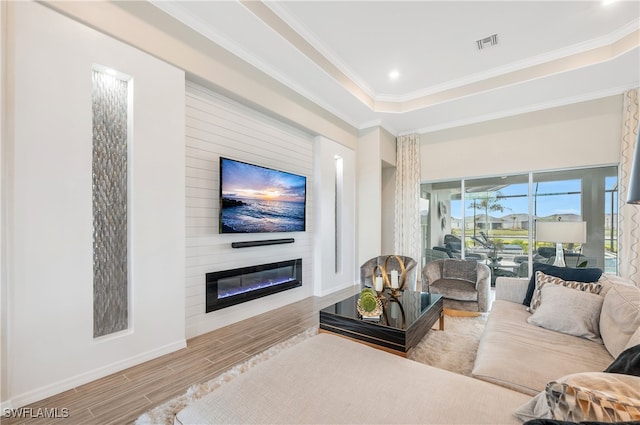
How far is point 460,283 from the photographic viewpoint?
146 inches

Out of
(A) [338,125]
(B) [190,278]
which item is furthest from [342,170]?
(B) [190,278]

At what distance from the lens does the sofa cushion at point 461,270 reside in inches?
157

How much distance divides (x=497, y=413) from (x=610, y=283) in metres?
1.93

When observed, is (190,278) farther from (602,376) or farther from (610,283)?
(610,283)

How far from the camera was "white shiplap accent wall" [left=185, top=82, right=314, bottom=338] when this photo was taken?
9.76 feet

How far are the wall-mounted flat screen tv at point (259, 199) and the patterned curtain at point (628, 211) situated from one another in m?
4.42

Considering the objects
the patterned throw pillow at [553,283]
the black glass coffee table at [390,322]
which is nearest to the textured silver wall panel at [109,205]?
the black glass coffee table at [390,322]

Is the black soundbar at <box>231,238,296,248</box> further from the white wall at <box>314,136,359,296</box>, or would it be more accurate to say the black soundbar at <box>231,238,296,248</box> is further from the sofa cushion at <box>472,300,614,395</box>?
the sofa cushion at <box>472,300,614,395</box>

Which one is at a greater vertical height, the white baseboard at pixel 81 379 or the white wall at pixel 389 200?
the white wall at pixel 389 200

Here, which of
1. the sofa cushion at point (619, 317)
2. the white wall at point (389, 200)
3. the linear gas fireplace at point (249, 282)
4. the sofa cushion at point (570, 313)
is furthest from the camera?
the white wall at point (389, 200)

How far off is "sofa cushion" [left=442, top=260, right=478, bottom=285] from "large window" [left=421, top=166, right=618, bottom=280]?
1511 mm

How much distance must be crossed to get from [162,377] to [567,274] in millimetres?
3548

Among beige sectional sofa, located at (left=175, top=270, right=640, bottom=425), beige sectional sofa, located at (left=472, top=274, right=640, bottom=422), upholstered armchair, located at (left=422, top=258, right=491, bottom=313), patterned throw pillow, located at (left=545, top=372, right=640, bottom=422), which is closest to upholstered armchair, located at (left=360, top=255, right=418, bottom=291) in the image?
upholstered armchair, located at (left=422, top=258, right=491, bottom=313)

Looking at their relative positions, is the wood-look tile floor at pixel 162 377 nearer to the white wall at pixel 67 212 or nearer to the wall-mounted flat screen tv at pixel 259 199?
the white wall at pixel 67 212
